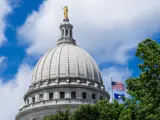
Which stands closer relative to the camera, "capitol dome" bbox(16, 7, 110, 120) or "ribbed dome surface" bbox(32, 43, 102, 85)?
"capitol dome" bbox(16, 7, 110, 120)

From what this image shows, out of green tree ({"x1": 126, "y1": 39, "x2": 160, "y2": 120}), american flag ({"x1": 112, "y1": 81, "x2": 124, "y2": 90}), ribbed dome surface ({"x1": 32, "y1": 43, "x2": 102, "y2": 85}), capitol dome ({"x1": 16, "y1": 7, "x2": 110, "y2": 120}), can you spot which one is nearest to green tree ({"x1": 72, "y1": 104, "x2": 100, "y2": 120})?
green tree ({"x1": 126, "y1": 39, "x2": 160, "y2": 120})

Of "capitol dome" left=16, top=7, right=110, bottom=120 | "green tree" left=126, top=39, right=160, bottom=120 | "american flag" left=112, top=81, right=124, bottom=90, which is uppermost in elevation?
"capitol dome" left=16, top=7, right=110, bottom=120

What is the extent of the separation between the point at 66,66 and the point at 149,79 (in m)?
67.3

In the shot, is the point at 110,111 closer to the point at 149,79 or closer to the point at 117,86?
the point at 149,79

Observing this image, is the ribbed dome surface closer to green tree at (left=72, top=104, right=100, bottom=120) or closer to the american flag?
the american flag

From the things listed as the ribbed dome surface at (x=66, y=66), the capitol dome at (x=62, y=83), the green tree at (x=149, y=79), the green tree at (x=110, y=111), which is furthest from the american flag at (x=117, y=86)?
the green tree at (x=149, y=79)

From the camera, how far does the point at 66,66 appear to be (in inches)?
4188

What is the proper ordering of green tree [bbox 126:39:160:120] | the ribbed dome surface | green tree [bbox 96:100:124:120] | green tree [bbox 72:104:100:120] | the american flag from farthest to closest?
the ribbed dome surface → the american flag → green tree [bbox 96:100:124:120] → green tree [bbox 72:104:100:120] → green tree [bbox 126:39:160:120]

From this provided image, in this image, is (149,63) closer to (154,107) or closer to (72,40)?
(154,107)

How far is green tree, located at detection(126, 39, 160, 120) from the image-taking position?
38875 millimetres

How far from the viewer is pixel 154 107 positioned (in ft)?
128

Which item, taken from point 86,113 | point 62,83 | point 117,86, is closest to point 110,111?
→ point 86,113

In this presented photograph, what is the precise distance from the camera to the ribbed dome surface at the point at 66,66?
4181 inches

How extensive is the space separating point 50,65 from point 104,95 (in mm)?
13880
